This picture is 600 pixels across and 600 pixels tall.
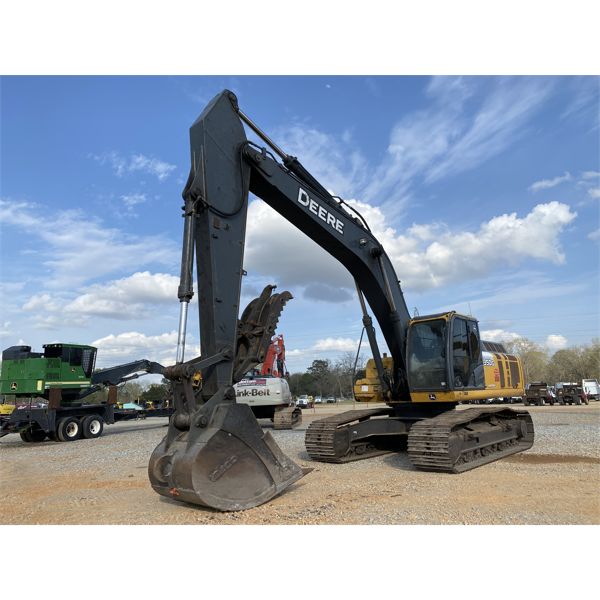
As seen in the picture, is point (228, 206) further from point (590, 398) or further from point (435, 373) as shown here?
point (590, 398)

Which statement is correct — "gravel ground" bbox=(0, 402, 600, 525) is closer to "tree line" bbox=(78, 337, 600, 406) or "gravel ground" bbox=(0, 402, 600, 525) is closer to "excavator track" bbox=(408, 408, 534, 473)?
"excavator track" bbox=(408, 408, 534, 473)

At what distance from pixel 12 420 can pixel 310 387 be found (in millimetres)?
77815

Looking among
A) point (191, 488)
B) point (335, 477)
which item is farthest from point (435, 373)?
point (191, 488)

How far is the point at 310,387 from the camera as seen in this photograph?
91.7 metres

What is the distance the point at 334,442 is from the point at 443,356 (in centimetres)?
250

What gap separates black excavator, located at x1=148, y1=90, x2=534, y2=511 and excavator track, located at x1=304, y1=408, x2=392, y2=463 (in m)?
0.02

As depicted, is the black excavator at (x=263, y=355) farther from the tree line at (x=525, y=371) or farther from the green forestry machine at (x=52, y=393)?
the tree line at (x=525, y=371)

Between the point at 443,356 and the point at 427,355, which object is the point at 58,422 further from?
the point at 443,356

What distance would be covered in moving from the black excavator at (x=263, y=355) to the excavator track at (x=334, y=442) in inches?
0.9

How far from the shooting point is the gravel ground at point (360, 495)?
519cm

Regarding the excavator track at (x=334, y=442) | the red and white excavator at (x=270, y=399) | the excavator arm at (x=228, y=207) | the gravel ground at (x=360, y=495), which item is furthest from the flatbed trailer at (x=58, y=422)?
the excavator arm at (x=228, y=207)

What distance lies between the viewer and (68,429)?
16500mm

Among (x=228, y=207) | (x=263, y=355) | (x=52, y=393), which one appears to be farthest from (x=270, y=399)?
(x=228, y=207)

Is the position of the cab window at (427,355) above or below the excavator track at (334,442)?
above
